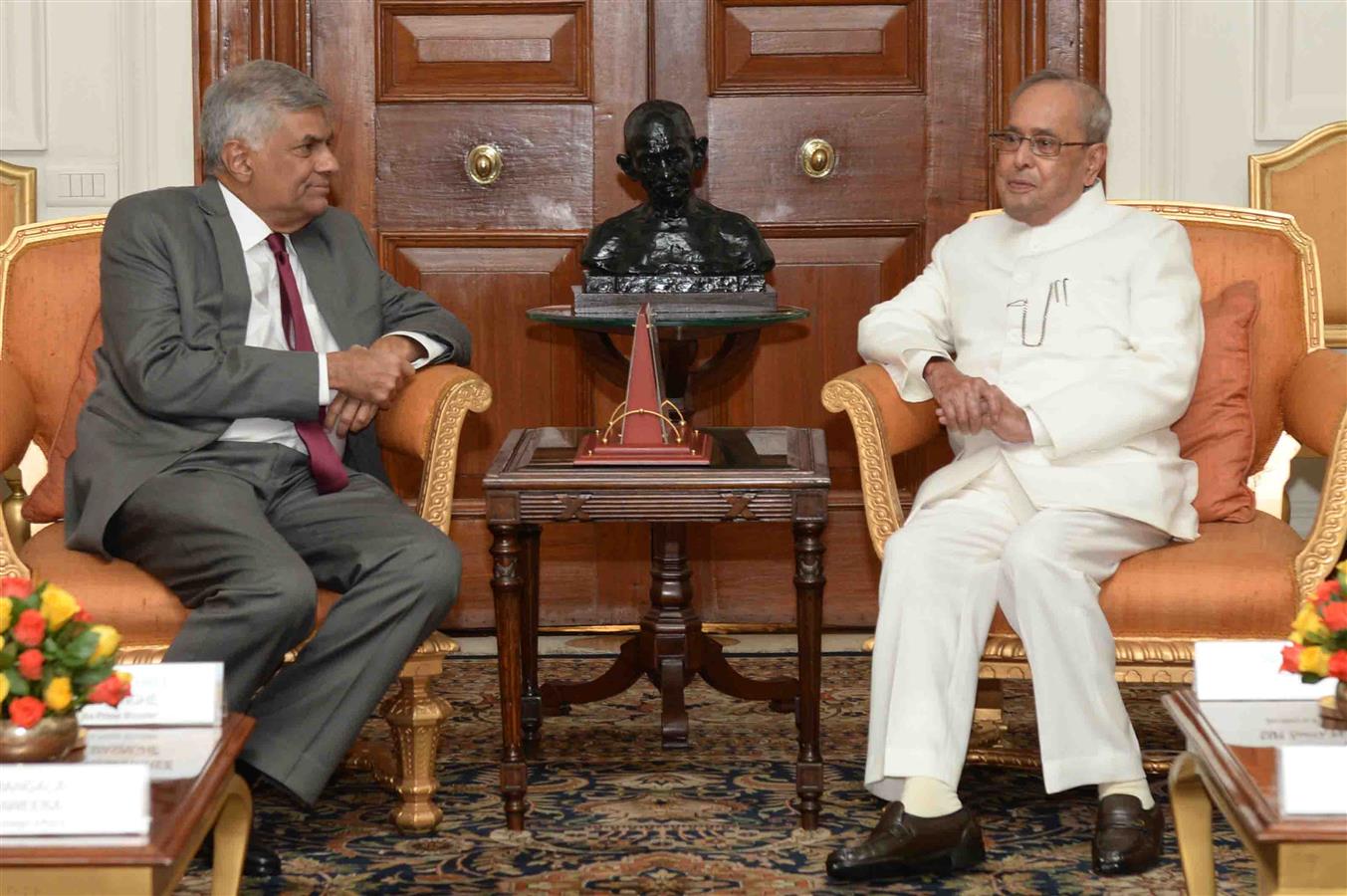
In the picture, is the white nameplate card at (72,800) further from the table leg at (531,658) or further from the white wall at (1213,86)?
the white wall at (1213,86)

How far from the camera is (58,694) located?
2180mm

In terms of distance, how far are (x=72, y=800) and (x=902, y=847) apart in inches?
56.7


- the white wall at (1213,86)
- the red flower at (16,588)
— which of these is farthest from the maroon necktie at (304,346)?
the white wall at (1213,86)

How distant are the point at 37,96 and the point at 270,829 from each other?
2209 millimetres

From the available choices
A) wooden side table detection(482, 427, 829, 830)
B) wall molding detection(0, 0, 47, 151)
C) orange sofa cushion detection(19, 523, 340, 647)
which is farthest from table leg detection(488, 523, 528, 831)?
wall molding detection(0, 0, 47, 151)

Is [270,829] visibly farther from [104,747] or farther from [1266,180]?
[1266,180]

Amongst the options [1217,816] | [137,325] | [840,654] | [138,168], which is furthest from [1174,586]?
[138,168]

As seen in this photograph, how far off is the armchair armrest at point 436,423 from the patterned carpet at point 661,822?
1.84 ft

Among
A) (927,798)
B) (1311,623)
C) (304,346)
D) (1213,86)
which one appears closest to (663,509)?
(927,798)

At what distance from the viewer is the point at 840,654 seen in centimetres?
468

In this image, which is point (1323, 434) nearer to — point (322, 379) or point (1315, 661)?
point (1315, 661)

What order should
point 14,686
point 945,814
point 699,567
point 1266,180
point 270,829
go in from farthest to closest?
point 699,567
point 1266,180
point 270,829
point 945,814
point 14,686

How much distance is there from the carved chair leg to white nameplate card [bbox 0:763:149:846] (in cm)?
122

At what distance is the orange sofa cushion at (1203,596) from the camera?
10.4ft
